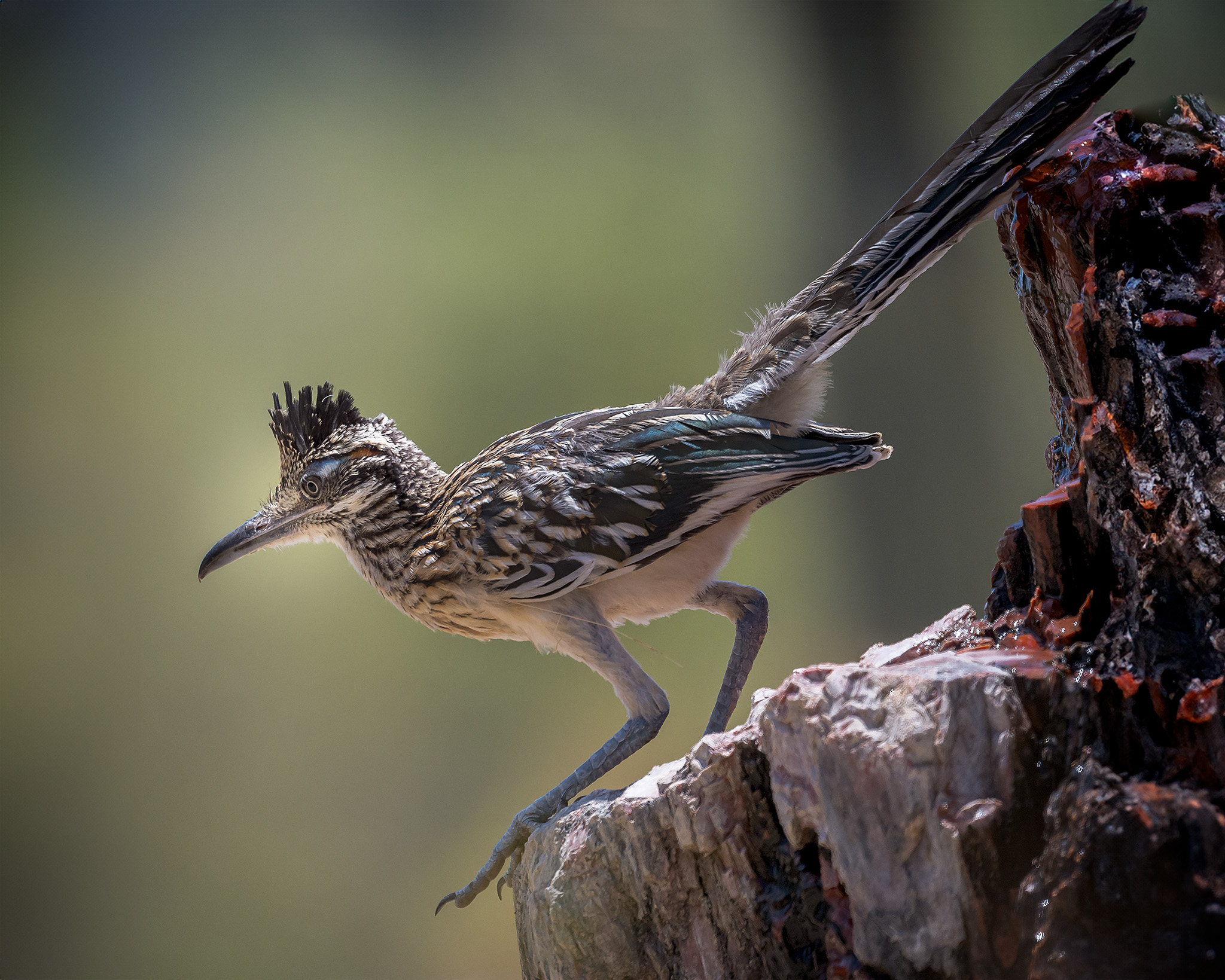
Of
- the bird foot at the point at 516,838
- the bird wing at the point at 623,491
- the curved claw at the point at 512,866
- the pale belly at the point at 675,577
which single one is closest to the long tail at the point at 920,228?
the bird wing at the point at 623,491

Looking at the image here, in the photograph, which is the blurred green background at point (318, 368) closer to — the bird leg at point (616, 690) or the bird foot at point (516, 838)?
the bird leg at point (616, 690)

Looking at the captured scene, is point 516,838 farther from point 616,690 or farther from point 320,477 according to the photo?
point 320,477

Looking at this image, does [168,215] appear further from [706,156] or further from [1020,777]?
Answer: [1020,777]

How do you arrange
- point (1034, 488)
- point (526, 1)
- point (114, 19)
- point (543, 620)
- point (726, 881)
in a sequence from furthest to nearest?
point (1034, 488) → point (526, 1) → point (114, 19) → point (543, 620) → point (726, 881)

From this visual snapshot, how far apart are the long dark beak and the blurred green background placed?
728 mm

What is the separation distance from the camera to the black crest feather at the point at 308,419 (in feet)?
6.98

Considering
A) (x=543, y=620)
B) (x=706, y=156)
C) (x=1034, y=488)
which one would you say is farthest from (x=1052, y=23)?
(x=543, y=620)

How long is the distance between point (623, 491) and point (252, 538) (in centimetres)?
98

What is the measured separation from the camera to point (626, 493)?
1.78m

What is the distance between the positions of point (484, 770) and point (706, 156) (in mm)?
2462

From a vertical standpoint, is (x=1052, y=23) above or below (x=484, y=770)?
above

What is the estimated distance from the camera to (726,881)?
4.00 feet

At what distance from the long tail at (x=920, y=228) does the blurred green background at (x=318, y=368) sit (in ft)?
3.46

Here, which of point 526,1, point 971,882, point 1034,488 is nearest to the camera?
point 971,882
